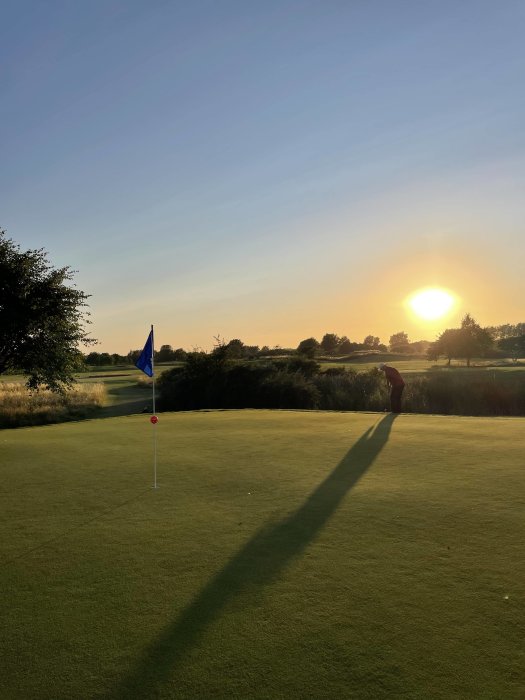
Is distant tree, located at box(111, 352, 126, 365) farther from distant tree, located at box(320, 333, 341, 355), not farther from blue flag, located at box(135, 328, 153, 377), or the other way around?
blue flag, located at box(135, 328, 153, 377)

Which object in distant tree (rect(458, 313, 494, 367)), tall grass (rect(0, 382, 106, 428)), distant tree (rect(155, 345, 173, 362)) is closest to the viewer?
tall grass (rect(0, 382, 106, 428))

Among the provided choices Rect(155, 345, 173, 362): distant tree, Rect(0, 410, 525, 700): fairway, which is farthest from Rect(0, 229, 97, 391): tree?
Rect(155, 345, 173, 362): distant tree

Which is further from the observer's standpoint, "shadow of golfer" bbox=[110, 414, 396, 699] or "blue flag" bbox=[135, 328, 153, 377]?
"blue flag" bbox=[135, 328, 153, 377]

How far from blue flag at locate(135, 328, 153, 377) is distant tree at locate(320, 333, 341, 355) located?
92.2 meters

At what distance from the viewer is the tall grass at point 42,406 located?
29644mm

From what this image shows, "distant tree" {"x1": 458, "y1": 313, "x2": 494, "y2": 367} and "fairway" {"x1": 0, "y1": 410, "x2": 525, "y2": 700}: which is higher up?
"distant tree" {"x1": 458, "y1": 313, "x2": 494, "y2": 367}

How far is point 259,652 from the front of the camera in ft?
11.8

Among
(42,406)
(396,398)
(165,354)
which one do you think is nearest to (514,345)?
(165,354)

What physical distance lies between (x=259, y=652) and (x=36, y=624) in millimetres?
1821

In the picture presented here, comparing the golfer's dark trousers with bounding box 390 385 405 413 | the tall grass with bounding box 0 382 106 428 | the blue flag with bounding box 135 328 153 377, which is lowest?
the tall grass with bounding box 0 382 106 428

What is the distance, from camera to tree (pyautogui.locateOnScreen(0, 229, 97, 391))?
20.8 metres

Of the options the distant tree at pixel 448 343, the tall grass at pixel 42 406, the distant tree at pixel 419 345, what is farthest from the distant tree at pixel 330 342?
the tall grass at pixel 42 406

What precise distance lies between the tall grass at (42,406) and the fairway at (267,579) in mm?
21143

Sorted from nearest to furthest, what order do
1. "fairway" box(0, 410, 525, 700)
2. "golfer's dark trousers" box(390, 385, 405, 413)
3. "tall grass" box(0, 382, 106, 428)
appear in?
"fairway" box(0, 410, 525, 700) < "golfer's dark trousers" box(390, 385, 405, 413) < "tall grass" box(0, 382, 106, 428)
